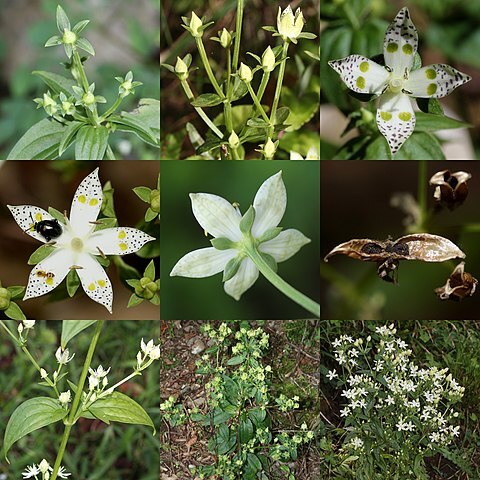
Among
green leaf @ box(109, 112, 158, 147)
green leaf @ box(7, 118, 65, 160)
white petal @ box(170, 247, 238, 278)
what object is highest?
green leaf @ box(109, 112, 158, 147)

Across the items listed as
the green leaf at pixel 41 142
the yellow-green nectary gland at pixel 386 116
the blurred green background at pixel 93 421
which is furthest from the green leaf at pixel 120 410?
the yellow-green nectary gland at pixel 386 116

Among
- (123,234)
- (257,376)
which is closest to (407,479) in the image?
(257,376)

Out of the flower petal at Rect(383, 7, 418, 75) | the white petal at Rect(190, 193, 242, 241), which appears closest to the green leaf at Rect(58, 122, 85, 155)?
the white petal at Rect(190, 193, 242, 241)

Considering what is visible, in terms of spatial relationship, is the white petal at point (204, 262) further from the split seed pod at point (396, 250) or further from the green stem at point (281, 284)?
the split seed pod at point (396, 250)

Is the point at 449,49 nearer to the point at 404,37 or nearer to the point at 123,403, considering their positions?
the point at 404,37

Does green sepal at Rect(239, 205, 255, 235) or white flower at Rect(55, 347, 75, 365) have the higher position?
green sepal at Rect(239, 205, 255, 235)

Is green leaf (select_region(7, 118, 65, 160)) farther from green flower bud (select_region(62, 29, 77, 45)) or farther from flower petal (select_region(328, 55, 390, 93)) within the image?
flower petal (select_region(328, 55, 390, 93))
